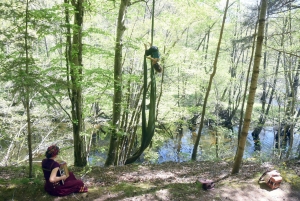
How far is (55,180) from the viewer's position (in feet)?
9.25

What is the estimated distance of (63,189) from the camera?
312 centimetres

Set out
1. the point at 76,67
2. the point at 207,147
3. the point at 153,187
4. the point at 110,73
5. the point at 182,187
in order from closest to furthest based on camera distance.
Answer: the point at 182,187, the point at 153,187, the point at 76,67, the point at 110,73, the point at 207,147

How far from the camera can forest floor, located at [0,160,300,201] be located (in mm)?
3199

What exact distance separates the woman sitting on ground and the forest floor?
0.08 meters

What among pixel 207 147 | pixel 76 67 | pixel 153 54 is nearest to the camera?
pixel 153 54

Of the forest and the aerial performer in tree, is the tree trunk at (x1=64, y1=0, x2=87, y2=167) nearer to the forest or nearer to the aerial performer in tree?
the forest

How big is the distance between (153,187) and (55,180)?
1720 millimetres

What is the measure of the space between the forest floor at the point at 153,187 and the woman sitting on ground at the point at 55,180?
8cm

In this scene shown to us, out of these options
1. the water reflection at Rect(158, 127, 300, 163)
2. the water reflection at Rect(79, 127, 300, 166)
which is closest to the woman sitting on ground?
the water reflection at Rect(79, 127, 300, 166)

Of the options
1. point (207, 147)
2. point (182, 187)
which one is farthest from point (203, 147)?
point (182, 187)

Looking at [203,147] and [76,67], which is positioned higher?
[76,67]

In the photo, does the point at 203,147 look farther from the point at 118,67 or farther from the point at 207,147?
the point at 118,67

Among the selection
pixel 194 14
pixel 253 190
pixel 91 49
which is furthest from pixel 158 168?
pixel 194 14

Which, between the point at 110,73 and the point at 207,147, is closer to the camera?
the point at 110,73
